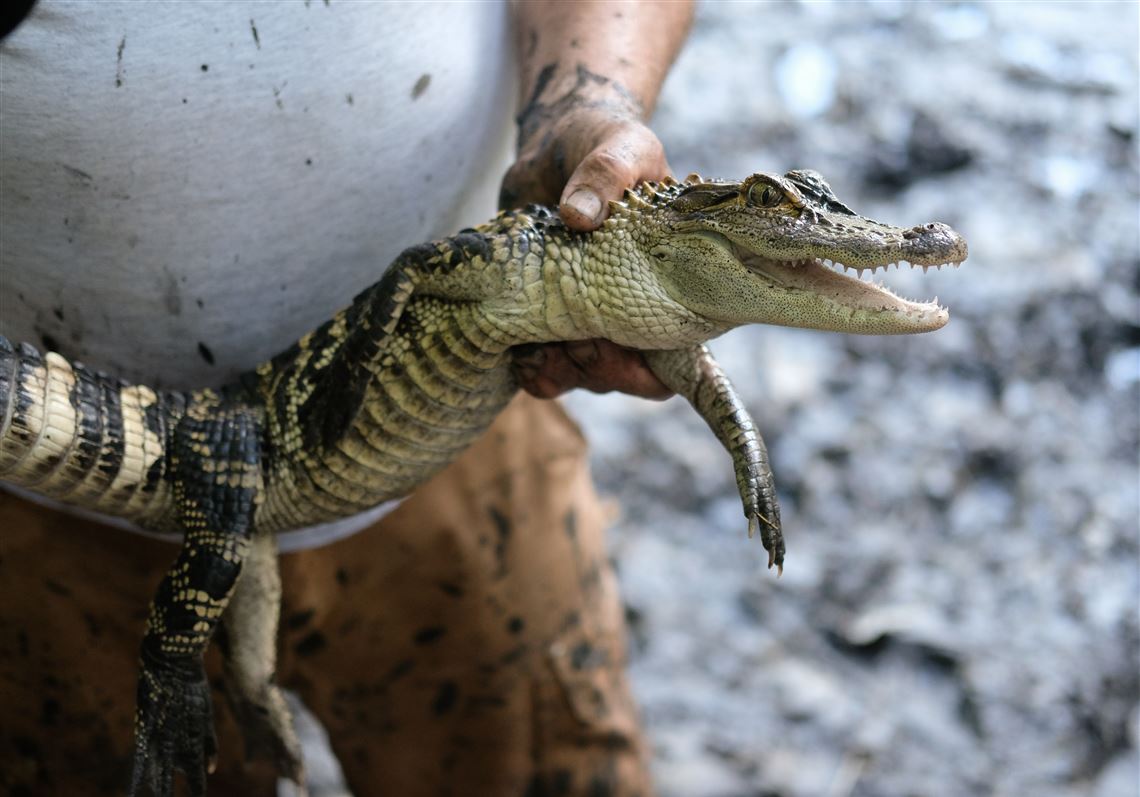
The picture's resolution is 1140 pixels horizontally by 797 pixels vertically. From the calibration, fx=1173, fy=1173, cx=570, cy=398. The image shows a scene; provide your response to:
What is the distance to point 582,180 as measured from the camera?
62.1 inches

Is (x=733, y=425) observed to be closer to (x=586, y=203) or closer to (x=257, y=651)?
(x=586, y=203)

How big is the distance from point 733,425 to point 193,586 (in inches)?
30.1

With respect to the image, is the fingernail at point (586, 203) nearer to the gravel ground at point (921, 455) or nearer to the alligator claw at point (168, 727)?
the alligator claw at point (168, 727)

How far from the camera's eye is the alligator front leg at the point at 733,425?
1.56 m

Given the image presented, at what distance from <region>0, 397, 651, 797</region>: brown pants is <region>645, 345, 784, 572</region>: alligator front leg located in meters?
0.47

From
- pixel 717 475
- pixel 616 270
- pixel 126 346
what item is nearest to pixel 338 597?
pixel 126 346

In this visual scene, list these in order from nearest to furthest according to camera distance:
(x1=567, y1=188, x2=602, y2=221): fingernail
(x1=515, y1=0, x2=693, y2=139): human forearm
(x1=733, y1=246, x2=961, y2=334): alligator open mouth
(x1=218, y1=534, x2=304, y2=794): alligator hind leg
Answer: (x1=733, y1=246, x2=961, y2=334): alligator open mouth < (x1=567, y1=188, x2=602, y2=221): fingernail < (x1=218, y1=534, x2=304, y2=794): alligator hind leg < (x1=515, y1=0, x2=693, y2=139): human forearm

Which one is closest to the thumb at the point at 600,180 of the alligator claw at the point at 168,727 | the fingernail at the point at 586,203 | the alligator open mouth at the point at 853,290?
the fingernail at the point at 586,203

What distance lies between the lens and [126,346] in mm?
1662

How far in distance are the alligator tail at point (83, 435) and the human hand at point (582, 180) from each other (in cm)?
52

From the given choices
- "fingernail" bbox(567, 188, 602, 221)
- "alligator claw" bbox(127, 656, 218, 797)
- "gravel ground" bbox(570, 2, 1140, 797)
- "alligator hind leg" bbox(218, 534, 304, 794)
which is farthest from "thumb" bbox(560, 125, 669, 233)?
"gravel ground" bbox(570, 2, 1140, 797)

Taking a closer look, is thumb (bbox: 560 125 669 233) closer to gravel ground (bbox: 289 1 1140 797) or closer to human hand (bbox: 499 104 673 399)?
human hand (bbox: 499 104 673 399)

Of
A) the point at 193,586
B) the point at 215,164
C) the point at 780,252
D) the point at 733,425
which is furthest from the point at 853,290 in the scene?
the point at 193,586

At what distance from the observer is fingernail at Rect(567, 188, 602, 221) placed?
1543mm
